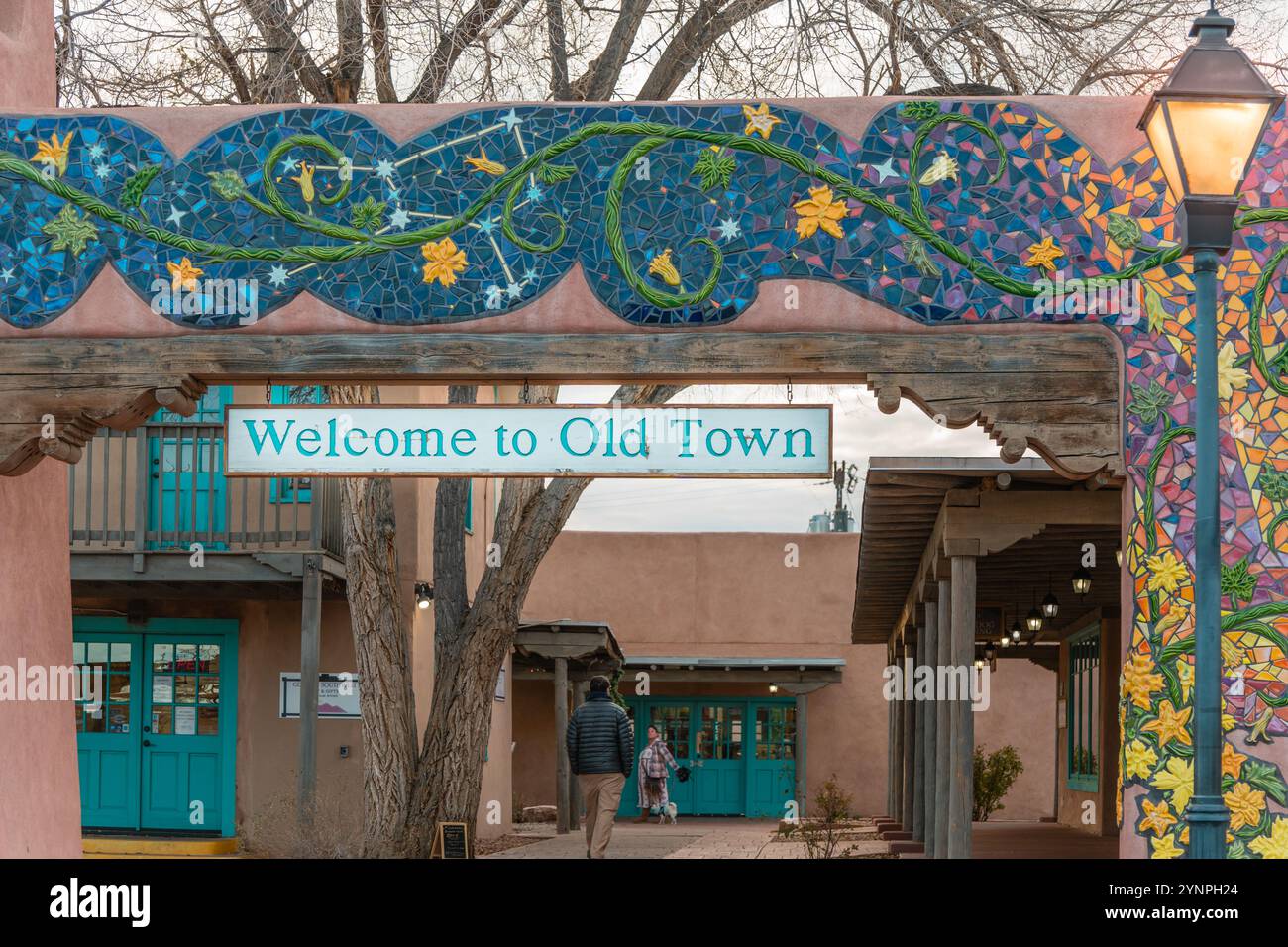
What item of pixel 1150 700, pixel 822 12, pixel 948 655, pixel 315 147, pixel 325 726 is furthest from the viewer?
pixel 325 726

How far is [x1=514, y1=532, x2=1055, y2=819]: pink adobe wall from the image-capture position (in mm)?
28531

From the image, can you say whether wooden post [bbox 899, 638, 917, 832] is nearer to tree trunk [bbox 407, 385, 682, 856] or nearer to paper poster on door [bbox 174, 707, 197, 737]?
tree trunk [bbox 407, 385, 682, 856]

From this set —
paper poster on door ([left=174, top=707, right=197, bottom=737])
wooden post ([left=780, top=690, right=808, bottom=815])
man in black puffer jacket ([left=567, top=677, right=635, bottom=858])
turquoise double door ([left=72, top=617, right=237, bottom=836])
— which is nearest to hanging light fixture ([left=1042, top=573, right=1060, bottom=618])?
man in black puffer jacket ([left=567, top=677, right=635, bottom=858])

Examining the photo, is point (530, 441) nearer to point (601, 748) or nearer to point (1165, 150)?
point (1165, 150)

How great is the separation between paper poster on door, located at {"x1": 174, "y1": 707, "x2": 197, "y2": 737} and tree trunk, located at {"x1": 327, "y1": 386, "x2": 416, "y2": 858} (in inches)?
128

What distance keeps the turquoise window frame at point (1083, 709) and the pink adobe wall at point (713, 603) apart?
5.08m

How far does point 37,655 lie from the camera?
26.3 ft

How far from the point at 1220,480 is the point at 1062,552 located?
7.74 m

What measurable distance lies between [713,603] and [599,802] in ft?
52.8

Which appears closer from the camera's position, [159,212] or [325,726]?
[159,212]

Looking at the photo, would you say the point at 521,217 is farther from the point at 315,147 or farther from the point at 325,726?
the point at 325,726

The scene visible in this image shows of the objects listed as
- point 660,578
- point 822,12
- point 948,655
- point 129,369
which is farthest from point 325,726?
point 660,578

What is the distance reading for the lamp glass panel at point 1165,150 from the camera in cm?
611

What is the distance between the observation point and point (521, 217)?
7598 millimetres
